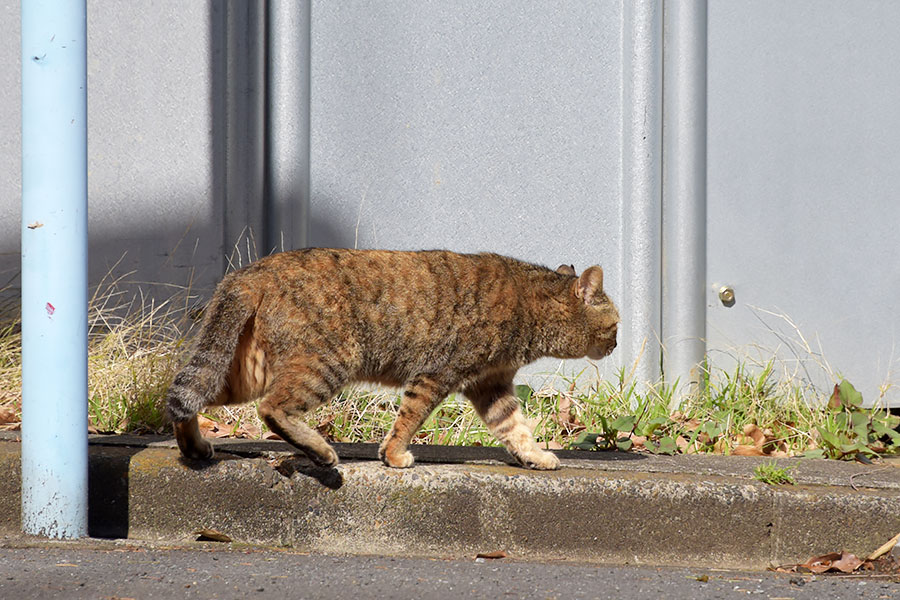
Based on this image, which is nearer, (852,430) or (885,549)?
(885,549)

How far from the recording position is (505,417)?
4.15 m

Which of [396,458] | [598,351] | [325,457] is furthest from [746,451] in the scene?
[325,457]

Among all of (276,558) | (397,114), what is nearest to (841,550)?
(276,558)

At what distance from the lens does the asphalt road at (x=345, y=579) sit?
2.81 metres

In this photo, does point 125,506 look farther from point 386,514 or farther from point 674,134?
point 674,134

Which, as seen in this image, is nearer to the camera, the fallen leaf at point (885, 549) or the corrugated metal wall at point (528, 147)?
the fallen leaf at point (885, 549)

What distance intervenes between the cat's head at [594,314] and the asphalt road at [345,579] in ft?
4.19

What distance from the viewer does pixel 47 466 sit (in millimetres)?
3434

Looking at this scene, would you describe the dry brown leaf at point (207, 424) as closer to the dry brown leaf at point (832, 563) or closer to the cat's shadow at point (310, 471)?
the cat's shadow at point (310, 471)

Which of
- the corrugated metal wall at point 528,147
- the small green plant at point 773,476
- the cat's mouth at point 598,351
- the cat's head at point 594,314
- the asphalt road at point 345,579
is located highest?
the corrugated metal wall at point 528,147

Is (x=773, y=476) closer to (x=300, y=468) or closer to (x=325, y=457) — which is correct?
(x=325, y=457)

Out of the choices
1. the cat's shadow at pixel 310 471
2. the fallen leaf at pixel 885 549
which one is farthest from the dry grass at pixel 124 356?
the fallen leaf at pixel 885 549

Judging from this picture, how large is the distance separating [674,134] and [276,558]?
3.53 meters

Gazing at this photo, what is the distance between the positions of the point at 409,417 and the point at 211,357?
0.83m
